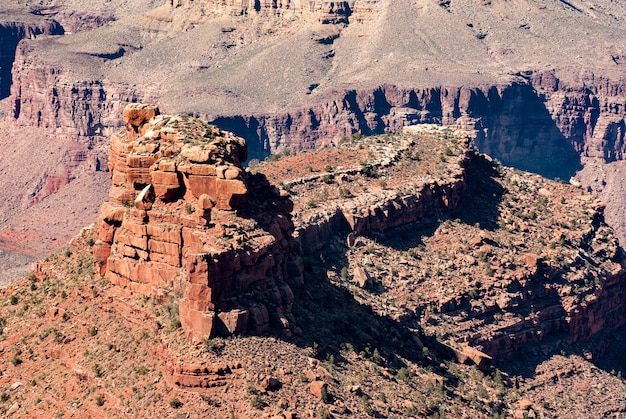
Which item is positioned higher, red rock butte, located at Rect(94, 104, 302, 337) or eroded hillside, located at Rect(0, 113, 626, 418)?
red rock butte, located at Rect(94, 104, 302, 337)

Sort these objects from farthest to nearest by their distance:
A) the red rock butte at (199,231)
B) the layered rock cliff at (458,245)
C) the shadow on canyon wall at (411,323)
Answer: the layered rock cliff at (458,245), the shadow on canyon wall at (411,323), the red rock butte at (199,231)

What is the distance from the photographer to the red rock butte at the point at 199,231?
7312 centimetres

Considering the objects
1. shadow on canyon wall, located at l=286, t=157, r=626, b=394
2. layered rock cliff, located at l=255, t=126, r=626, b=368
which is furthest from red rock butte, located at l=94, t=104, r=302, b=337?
layered rock cliff, located at l=255, t=126, r=626, b=368

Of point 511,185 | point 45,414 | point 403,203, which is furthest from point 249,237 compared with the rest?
point 511,185

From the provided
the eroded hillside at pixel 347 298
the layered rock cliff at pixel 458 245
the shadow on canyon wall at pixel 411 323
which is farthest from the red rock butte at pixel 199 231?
the layered rock cliff at pixel 458 245

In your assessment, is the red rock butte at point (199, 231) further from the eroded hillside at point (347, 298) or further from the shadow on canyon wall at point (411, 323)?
the shadow on canyon wall at point (411, 323)

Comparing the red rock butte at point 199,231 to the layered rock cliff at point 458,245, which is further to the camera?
the layered rock cliff at point 458,245

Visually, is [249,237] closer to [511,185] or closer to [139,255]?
[139,255]

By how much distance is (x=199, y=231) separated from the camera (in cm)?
7406

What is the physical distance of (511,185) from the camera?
383ft

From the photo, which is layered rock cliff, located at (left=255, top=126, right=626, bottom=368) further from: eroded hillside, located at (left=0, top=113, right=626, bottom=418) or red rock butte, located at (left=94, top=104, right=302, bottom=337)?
red rock butte, located at (left=94, top=104, right=302, bottom=337)

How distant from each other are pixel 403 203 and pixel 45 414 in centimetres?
3689

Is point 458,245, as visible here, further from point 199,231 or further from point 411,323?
point 199,231

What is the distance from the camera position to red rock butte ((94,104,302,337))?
240ft
